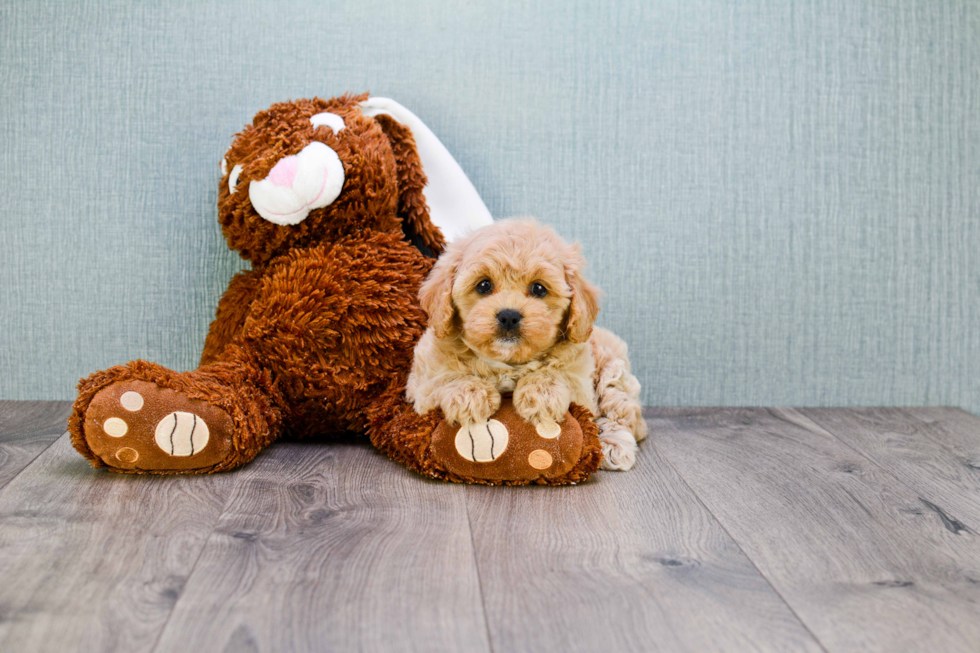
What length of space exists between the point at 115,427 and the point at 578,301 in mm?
806

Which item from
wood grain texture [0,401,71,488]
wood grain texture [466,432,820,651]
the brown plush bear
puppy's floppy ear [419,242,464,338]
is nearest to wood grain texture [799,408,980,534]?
wood grain texture [466,432,820,651]

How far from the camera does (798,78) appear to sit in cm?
189

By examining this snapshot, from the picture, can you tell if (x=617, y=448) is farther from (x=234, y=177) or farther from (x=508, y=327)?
(x=234, y=177)

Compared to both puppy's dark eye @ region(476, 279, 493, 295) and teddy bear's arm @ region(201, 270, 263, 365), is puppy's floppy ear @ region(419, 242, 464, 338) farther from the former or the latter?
teddy bear's arm @ region(201, 270, 263, 365)

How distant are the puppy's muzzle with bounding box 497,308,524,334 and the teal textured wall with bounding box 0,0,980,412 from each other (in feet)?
2.29

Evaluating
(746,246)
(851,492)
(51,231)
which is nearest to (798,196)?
(746,246)

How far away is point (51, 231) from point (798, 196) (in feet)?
5.93

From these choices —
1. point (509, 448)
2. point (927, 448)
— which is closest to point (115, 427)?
point (509, 448)

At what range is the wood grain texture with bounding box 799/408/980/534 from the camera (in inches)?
52.3

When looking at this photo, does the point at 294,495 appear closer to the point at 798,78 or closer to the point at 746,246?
the point at 746,246

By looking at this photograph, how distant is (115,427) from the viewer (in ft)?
4.27

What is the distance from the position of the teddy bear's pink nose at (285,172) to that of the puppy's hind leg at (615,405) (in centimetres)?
68

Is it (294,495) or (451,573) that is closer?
(451,573)

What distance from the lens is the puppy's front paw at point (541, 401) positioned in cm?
130
